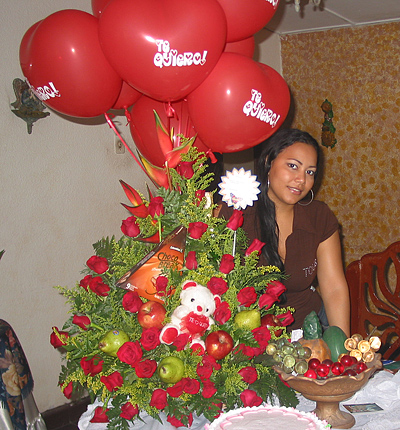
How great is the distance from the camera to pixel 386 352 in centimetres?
186

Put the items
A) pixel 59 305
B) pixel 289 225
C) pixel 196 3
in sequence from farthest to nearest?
pixel 59 305 < pixel 289 225 < pixel 196 3

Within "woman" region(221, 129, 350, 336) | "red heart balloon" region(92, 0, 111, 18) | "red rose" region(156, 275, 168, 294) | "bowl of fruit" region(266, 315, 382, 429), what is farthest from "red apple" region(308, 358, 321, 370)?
"red heart balloon" region(92, 0, 111, 18)

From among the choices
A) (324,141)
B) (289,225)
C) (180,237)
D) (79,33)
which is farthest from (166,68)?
(324,141)

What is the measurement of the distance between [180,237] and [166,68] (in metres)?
0.54

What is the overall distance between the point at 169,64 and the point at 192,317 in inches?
29.1

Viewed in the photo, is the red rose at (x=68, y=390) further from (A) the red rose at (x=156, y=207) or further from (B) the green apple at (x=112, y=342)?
(A) the red rose at (x=156, y=207)

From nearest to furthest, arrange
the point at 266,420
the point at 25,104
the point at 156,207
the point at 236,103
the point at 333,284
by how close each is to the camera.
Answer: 1. the point at 266,420
2. the point at 156,207
3. the point at 236,103
4. the point at 333,284
5. the point at 25,104

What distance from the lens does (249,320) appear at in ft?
3.53

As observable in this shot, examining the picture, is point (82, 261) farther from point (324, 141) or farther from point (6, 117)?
point (324, 141)

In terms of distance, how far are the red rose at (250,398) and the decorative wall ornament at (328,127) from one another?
3.37 metres

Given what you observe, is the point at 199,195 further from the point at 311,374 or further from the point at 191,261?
the point at 311,374

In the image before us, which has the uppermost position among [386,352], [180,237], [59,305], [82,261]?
[180,237]

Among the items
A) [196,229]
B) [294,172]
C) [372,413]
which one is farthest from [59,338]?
[294,172]

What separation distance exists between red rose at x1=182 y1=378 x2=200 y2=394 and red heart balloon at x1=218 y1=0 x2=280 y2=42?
43.6 inches
